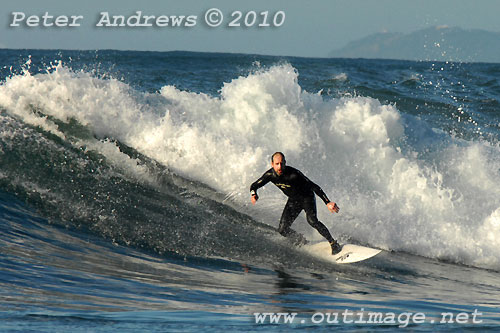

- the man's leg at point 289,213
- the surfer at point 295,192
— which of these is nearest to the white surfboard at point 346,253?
the surfer at point 295,192

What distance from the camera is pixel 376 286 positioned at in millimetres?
8492

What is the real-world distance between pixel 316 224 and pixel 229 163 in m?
3.25

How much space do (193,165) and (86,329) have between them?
756 cm

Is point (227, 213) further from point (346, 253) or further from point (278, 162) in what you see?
point (346, 253)

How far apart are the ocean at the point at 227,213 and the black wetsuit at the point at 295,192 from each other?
17.2 inches

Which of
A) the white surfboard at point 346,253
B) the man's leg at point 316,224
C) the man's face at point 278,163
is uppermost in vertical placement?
the man's face at point 278,163

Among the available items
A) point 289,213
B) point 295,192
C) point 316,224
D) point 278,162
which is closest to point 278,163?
point 278,162

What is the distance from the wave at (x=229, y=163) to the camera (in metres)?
10.7

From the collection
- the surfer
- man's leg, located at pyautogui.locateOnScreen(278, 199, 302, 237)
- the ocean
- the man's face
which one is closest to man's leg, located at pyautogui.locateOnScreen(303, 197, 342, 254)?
the surfer

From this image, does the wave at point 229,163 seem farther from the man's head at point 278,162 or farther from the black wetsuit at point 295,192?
the man's head at point 278,162

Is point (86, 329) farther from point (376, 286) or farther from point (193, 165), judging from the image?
point (193, 165)

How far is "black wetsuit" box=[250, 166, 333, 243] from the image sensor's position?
9867mm

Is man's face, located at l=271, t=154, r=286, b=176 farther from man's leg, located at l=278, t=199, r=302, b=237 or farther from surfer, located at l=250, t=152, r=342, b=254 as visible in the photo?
man's leg, located at l=278, t=199, r=302, b=237

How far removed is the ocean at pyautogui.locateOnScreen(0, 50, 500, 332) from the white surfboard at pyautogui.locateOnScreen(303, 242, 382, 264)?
0.42 feet
